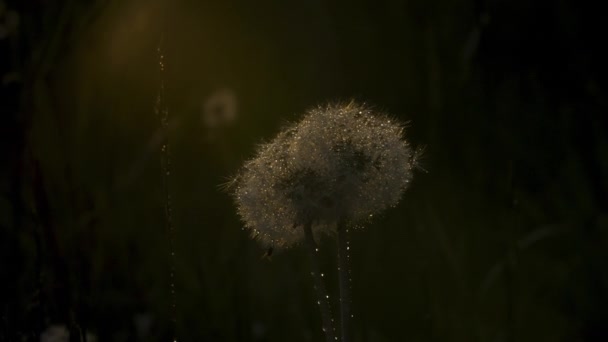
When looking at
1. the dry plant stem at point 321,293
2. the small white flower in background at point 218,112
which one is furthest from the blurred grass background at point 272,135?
the dry plant stem at point 321,293

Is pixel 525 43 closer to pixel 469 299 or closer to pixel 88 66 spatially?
pixel 469 299

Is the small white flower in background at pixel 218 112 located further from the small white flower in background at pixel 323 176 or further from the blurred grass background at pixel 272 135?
the small white flower in background at pixel 323 176

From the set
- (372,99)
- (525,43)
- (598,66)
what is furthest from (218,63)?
(598,66)

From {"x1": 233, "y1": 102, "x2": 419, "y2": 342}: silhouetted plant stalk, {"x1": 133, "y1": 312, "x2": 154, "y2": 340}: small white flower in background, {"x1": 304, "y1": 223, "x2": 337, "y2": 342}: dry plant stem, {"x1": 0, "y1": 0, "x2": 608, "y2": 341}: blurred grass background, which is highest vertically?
{"x1": 0, "y1": 0, "x2": 608, "y2": 341}: blurred grass background

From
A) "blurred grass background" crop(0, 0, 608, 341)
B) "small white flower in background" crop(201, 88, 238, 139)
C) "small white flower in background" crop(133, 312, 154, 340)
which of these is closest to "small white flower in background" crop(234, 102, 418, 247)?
"blurred grass background" crop(0, 0, 608, 341)

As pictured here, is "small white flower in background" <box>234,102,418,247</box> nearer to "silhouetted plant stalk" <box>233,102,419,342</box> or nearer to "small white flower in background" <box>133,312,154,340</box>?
"silhouetted plant stalk" <box>233,102,419,342</box>
